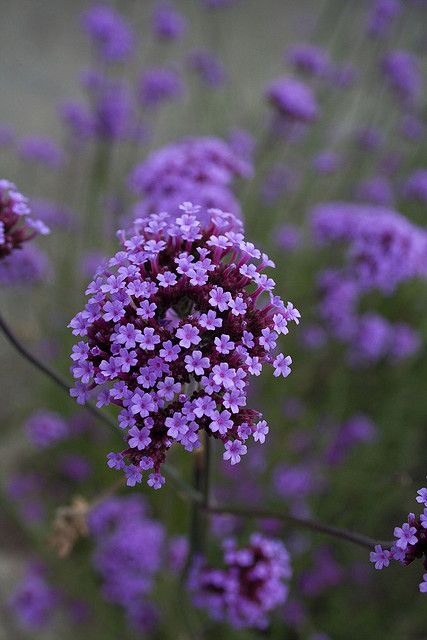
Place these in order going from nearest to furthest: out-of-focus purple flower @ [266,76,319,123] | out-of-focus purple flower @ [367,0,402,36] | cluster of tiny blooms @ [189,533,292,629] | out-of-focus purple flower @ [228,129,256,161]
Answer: cluster of tiny blooms @ [189,533,292,629] < out-of-focus purple flower @ [266,76,319,123] < out-of-focus purple flower @ [228,129,256,161] < out-of-focus purple flower @ [367,0,402,36]

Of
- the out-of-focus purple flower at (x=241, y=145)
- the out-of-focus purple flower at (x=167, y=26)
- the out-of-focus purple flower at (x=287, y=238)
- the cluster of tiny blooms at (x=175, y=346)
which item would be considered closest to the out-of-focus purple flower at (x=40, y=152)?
the out-of-focus purple flower at (x=167, y=26)

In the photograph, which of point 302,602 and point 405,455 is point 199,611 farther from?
point 405,455

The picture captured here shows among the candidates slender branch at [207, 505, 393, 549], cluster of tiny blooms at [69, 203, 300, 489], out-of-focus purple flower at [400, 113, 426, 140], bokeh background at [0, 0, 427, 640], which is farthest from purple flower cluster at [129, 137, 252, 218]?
out-of-focus purple flower at [400, 113, 426, 140]

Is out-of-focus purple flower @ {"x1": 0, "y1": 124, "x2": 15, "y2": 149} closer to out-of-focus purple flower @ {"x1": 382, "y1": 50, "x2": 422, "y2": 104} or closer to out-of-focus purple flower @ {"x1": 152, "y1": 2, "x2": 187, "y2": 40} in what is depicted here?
out-of-focus purple flower @ {"x1": 152, "y1": 2, "x2": 187, "y2": 40}

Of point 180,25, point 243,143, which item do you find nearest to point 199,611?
point 243,143

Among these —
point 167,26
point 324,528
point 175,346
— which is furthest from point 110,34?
point 324,528

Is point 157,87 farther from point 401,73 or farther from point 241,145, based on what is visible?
point 401,73
